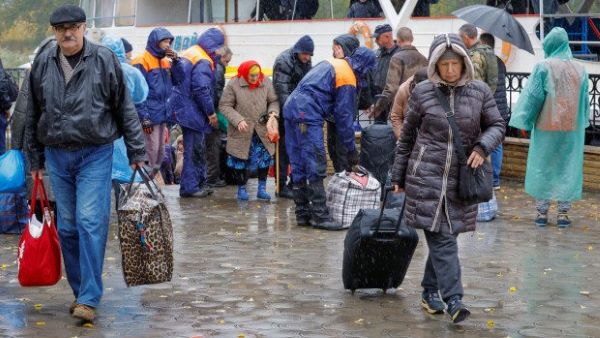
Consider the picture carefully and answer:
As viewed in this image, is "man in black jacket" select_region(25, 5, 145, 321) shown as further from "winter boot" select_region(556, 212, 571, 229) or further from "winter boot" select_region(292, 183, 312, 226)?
"winter boot" select_region(556, 212, 571, 229)

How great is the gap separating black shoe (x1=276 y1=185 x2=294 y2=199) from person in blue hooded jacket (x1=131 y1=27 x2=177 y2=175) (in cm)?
135

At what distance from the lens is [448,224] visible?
23.7 ft

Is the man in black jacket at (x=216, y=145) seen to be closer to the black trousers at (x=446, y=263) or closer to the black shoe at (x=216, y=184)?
the black shoe at (x=216, y=184)

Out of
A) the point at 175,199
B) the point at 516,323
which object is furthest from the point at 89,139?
the point at 175,199

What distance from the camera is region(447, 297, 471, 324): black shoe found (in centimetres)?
711

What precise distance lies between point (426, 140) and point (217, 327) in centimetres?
153

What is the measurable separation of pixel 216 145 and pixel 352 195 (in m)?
3.55

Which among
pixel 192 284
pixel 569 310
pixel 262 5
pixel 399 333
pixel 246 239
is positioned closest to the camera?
pixel 399 333

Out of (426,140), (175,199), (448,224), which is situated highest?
(426,140)

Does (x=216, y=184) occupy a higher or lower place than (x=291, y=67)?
lower

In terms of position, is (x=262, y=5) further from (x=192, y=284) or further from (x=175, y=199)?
(x=192, y=284)

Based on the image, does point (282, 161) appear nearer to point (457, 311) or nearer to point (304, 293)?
point (304, 293)

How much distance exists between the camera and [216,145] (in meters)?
14.4

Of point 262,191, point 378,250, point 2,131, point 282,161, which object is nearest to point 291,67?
point 282,161
